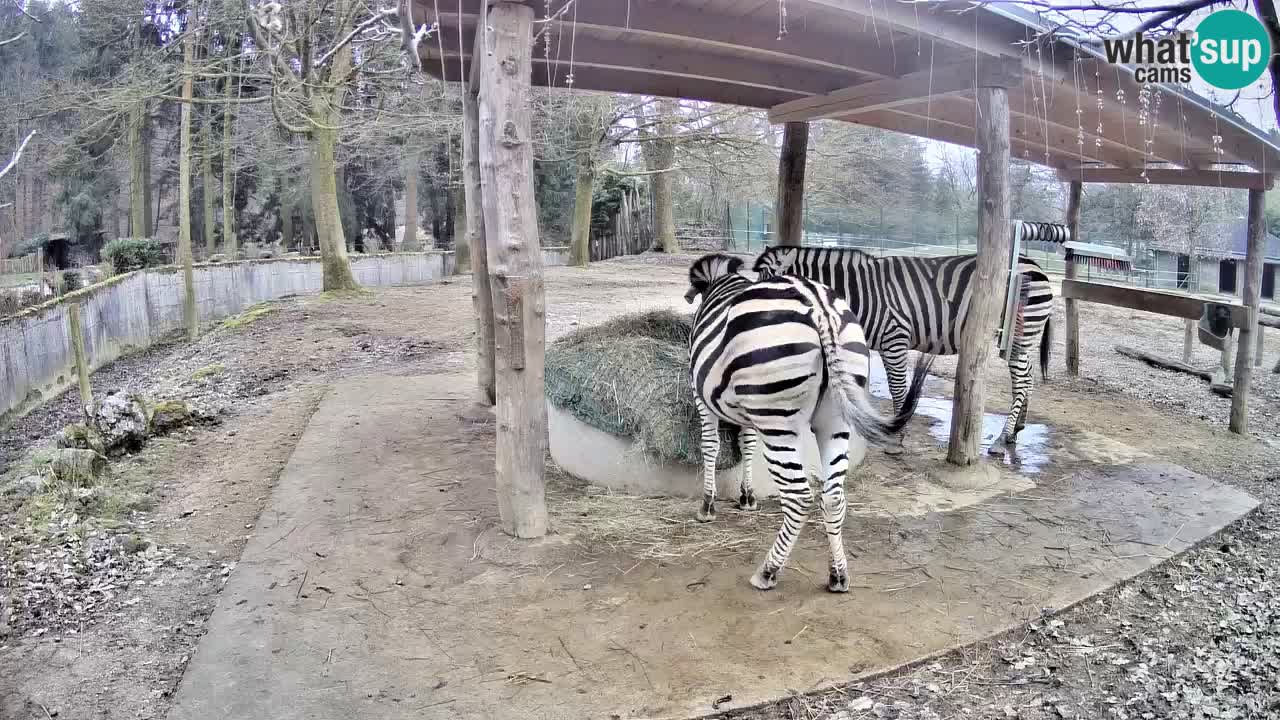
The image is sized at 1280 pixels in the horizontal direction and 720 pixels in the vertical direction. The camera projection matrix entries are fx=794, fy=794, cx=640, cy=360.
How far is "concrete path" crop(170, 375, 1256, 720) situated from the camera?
321cm

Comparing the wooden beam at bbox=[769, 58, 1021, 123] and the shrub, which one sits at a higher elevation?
the wooden beam at bbox=[769, 58, 1021, 123]

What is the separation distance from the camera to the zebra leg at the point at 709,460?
196 inches

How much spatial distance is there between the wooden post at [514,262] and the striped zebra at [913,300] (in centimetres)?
273

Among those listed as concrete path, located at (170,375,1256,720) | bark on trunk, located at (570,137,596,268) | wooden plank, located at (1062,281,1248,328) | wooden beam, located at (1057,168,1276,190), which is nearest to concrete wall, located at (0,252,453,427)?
bark on trunk, located at (570,137,596,268)

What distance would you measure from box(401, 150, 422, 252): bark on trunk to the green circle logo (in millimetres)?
19216

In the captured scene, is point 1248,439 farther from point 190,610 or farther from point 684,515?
point 190,610

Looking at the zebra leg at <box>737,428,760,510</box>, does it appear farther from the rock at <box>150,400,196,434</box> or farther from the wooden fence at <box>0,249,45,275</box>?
the wooden fence at <box>0,249,45,275</box>

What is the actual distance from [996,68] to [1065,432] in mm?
3385

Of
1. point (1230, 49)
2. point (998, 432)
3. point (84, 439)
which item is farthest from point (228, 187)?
point (1230, 49)

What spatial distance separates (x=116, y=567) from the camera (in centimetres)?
464

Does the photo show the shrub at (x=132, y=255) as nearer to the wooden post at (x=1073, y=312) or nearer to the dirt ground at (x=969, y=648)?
the dirt ground at (x=969, y=648)

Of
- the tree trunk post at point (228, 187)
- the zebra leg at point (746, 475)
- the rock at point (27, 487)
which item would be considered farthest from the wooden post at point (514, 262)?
the tree trunk post at point (228, 187)

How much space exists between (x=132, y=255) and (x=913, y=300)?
17.7 m

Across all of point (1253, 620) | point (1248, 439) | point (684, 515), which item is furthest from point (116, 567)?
point (1248, 439)
